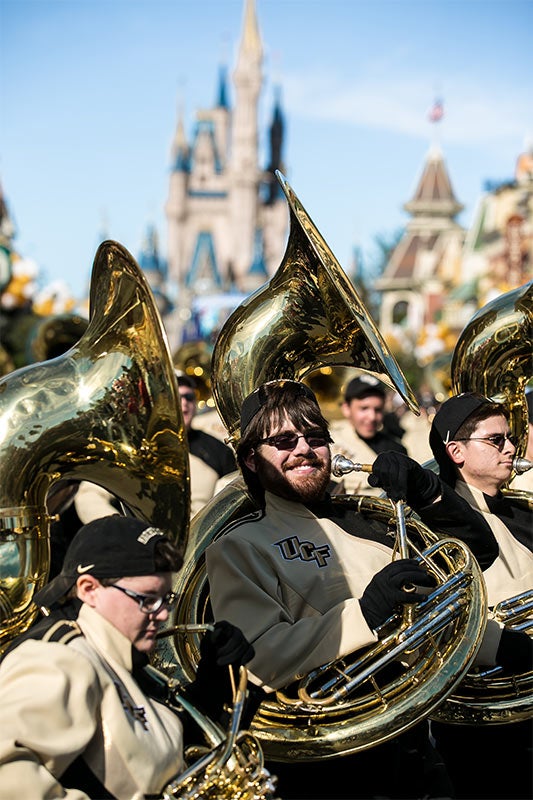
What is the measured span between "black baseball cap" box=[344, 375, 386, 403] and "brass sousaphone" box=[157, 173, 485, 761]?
269 cm

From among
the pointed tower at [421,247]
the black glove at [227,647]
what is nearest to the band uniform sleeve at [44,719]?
the black glove at [227,647]

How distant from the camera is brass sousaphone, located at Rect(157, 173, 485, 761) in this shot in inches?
107

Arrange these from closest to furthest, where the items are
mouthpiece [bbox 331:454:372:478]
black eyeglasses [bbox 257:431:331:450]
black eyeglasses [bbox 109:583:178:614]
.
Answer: black eyeglasses [bbox 109:583:178:614], black eyeglasses [bbox 257:431:331:450], mouthpiece [bbox 331:454:372:478]

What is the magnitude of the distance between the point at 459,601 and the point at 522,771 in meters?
0.88

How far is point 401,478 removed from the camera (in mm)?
2980

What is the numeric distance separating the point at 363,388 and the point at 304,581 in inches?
142

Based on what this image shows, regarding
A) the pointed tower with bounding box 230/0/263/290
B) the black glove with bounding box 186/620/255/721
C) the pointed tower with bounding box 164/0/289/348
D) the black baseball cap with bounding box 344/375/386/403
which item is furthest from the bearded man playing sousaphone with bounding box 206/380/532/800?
the pointed tower with bounding box 230/0/263/290

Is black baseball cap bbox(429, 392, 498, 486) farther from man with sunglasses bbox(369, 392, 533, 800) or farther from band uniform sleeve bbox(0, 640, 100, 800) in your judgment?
band uniform sleeve bbox(0, 640, 100, 800)

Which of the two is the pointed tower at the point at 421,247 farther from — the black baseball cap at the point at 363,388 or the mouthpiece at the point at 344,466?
the mouthpiece at the point at 344,466

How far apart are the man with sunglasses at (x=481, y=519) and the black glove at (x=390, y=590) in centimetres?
34

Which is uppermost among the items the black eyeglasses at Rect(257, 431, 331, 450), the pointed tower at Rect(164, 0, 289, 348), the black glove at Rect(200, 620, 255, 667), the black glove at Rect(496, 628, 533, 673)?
the pointed tower at Rect(164, 0, 289, 348)

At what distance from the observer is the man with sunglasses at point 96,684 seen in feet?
6.51

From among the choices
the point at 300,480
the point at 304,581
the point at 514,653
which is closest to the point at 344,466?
the point at 300,480

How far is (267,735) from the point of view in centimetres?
273
